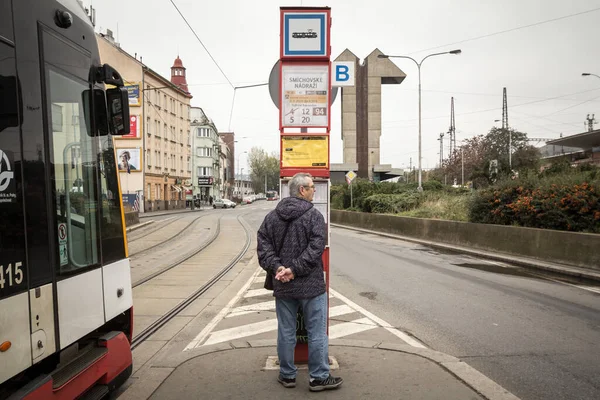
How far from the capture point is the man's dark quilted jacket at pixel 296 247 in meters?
3.90

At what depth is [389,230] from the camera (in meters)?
24.2

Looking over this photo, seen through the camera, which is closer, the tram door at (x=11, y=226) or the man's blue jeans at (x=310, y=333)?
the tram door at (x=11, y=226)

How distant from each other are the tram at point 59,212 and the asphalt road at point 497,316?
3462 mm

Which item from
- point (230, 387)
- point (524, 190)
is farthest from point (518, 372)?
point (524, 190)

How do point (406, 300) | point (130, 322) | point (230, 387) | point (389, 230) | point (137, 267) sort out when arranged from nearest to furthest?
Answer: point (230, 387) → point (130, 322) → point (406, 300) → point (137, 267) → point (389, 230)

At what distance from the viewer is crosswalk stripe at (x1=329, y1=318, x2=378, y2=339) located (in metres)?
6.15

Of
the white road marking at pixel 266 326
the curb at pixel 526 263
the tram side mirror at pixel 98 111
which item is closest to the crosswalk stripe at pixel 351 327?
the white road marking at pixel 266 326

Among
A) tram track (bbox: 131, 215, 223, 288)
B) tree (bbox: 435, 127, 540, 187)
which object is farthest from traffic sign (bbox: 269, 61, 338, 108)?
tree (bbox: 435, 127, 540, 187)

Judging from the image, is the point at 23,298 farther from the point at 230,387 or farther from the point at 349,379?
the point at 349,379

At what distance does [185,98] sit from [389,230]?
1893 inches

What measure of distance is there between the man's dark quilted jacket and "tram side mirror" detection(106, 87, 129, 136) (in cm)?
145

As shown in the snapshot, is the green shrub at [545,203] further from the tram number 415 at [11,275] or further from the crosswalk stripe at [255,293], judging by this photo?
the tram number 415 at [11,275]

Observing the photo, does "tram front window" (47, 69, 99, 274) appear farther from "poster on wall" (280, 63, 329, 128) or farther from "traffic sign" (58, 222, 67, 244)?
"poster on wall" (280, 63, 329, 128)

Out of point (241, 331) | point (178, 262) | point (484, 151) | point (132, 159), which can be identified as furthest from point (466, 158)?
point (241, 331)
